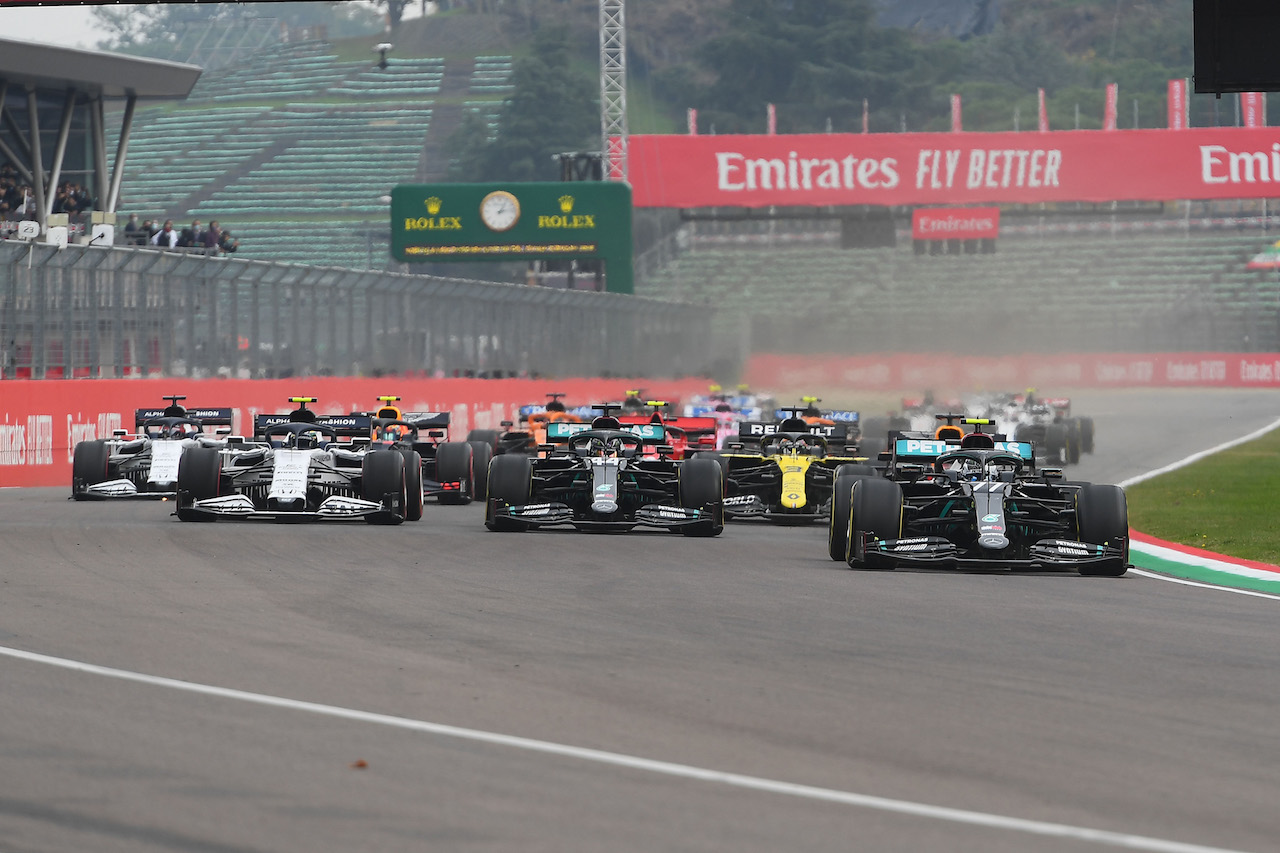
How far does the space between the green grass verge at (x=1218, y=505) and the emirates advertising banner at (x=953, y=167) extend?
3448 cm

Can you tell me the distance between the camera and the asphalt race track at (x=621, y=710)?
232 inches

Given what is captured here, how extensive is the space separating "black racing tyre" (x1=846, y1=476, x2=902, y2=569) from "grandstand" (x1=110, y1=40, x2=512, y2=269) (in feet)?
244

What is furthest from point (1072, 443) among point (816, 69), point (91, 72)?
point (816, 69)

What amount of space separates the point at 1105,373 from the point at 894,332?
789 cm

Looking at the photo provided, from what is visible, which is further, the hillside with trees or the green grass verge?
the hillside with trees

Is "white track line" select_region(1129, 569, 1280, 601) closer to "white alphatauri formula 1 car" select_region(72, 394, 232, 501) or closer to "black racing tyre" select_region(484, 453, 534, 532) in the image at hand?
"black racing tyre" select_region(484, 453, 534, 532)

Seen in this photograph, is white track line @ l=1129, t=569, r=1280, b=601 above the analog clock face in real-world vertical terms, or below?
below

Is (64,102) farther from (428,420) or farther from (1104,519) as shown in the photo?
(1104,519)

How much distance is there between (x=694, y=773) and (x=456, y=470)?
1617 centimetres

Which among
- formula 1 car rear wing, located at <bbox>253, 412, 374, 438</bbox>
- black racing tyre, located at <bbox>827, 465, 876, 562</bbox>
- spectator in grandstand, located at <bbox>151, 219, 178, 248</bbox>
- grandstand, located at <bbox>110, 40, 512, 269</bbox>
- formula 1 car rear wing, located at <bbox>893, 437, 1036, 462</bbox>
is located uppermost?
grandstand, located at <bbox>110, 40, 512, 269</bbox>

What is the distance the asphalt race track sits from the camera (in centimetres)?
589

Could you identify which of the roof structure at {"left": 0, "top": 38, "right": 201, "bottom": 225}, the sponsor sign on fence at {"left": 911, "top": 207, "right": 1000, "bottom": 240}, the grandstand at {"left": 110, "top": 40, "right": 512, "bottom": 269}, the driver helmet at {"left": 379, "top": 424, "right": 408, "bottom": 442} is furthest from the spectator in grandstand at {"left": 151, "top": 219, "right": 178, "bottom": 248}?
the grandstand at {"left": 110, "top": 40, "right": 512, "bottom": 269}

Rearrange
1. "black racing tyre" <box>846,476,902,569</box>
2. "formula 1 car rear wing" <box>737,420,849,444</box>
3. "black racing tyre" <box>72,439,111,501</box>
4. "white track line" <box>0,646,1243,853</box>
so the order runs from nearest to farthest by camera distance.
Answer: "white track line" <box>0,646,1243,853</box> < "black racing tyre" <box>846,476,902,569</box> < "formula 1 car rear wing" <box>737,420,849,444</box> < "black racing tyre" <box>72,439,111,501</box>

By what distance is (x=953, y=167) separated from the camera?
68.3 meters
